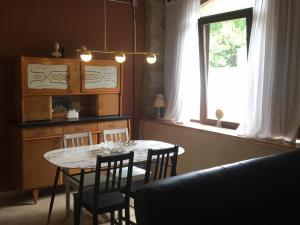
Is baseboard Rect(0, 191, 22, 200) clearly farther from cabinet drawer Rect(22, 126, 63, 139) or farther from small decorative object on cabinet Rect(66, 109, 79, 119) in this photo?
small decorative object on cabinet Rect(66, 109, 79, 119)

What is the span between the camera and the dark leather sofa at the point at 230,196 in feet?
6.22

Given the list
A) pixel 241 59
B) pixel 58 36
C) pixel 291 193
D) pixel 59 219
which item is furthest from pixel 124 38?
pixel 291 193

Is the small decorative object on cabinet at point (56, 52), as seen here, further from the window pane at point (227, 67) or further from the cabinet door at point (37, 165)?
the window pane at point (227, 67)

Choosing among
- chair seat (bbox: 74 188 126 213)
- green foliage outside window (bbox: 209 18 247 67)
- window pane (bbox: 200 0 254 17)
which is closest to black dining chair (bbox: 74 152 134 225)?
chair seat (bbox: 74 188 126 213)

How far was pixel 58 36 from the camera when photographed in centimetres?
467

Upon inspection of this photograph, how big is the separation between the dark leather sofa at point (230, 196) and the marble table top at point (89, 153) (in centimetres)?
118

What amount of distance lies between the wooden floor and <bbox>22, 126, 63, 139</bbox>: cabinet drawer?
2.70ft

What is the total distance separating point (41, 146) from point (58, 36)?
59.8 inches

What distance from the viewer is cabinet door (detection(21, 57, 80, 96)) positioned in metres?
4.15

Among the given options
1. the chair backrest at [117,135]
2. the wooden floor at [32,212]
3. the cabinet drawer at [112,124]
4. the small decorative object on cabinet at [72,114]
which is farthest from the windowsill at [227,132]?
the wooden floor at [32,212]

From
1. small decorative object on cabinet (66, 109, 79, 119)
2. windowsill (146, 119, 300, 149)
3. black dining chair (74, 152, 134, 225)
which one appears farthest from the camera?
small decorative object on cabinet (66, 109, 79, 119)

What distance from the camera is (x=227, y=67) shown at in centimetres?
450

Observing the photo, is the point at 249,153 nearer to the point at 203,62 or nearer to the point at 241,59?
the point at 241,59

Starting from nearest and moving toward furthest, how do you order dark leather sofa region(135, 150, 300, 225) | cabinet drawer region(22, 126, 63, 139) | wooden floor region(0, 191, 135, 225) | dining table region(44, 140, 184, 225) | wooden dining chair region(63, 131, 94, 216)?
dark leather sofa region(135, 150, 300, 225) < dining table region(44, 140, 184, 225) < wooden dining chair region(63, 131, 94, 216) < wooden floor region(0, 191, 135, 225) < cabinet drawer region(22, 126, 63, 139)
